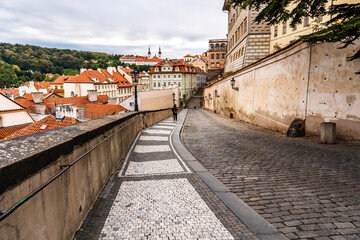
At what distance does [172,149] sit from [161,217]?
4890 mm

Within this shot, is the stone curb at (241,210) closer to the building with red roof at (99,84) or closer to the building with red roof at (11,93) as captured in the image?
the building with red roof at (11,93)

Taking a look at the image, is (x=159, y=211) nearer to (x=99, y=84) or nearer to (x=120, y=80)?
(x=99, y=84)

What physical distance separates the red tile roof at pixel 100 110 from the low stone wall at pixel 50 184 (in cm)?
2534

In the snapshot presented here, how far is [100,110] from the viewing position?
30.8m

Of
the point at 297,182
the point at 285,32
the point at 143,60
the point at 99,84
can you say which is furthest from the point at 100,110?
the point at 143,60

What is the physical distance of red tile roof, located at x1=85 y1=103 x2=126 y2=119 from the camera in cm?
2880

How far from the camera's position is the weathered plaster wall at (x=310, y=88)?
27.7 feet

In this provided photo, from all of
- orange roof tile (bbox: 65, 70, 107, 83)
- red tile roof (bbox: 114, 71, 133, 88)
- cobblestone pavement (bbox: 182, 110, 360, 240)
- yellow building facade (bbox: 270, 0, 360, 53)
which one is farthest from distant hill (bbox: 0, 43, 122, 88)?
cobblestone pavement (bbox: 182, 110, 360, 240)

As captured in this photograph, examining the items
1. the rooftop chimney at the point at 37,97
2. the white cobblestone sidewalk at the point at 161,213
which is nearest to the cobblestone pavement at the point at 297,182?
the white cobblestone sidewalk at the point at 161,213

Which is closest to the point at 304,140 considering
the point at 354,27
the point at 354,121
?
the point at 354,121

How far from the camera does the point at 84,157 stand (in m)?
3.64

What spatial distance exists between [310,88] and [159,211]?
927 cm

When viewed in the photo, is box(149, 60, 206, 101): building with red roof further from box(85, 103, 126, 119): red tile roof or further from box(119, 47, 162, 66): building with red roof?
box(119, 47, 162, 66): building with red roof

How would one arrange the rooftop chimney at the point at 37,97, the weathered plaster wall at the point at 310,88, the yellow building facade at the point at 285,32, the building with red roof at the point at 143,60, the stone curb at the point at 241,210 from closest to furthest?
the stone curb at the point at 241,210 → the weathered plaster wall at the point at 310,88 → the yellow building facade at the point at 285,32 → the rooftop chimney at the point at 37,97 → the building with red roof at the point at 143,60
